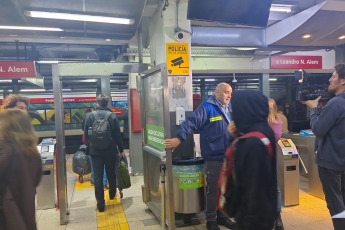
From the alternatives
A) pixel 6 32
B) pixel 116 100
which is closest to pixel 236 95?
pixel 6 32

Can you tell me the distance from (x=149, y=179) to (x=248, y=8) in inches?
99.8

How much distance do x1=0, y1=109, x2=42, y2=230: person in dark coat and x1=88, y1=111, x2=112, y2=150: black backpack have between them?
178cm

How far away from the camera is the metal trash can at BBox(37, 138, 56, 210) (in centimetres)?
419

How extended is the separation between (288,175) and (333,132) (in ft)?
5.58

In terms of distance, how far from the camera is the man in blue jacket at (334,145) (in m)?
2.35

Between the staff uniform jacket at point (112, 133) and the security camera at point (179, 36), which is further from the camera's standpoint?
the staff uniform jacket at point (112, 133)

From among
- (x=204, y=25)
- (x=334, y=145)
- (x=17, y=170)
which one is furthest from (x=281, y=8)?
(x=17, y=170)

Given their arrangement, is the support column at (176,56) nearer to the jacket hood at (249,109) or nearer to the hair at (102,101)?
the hair at (102,101)

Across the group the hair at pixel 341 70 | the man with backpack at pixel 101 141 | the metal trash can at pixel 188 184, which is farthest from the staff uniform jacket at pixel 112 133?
the hair at pixel 341 70

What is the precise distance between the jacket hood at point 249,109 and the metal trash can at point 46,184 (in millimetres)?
3453

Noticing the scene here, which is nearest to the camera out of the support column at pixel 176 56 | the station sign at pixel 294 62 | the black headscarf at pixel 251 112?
the black headscarf at pixel 251 112

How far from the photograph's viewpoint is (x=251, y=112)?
1.61m

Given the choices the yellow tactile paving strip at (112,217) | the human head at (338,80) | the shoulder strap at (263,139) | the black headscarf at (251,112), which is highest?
the human head at (338,80)

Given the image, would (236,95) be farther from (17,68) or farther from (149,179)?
(17,68)
